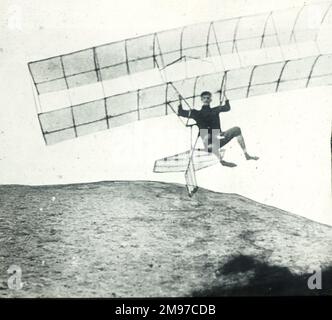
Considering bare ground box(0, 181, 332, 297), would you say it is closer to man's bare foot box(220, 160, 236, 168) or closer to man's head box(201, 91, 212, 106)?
man's bare foot box(220, 160, 236, 168)

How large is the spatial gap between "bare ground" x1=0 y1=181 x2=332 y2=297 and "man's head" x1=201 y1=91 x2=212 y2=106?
2.33 ft

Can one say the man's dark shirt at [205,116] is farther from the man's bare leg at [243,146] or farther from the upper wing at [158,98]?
→ the man's bare leg at [243,146]

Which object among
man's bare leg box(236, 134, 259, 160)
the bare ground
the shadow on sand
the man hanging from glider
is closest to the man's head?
the man hanging from glider

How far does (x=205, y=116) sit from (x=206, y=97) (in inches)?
6.0

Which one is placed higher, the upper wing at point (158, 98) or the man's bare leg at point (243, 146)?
the upper wing at point (158, 98)

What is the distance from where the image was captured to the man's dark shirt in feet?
13.6

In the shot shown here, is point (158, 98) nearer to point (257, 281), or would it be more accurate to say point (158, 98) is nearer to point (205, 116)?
point (205, 116)

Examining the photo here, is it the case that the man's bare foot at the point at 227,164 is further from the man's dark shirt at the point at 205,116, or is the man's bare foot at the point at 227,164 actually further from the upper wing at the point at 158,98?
the upper wing at the point at 158,98

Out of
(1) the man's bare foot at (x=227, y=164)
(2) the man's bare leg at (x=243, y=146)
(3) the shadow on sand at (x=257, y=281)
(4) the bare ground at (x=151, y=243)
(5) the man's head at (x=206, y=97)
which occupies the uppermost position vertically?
(5) the man's head at (x=206, y=97)

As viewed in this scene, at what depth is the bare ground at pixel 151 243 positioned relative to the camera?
12.9 ft

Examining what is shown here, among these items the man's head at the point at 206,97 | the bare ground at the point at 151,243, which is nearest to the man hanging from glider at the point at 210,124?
the man's head at the point at 206,97

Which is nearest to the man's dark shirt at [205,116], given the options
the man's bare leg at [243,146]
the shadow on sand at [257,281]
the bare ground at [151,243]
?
the man's bare leg at [243,146]

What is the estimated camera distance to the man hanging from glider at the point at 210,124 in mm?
4148

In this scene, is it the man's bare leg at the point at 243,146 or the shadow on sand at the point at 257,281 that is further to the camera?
the man's bare leg at the point at 243,146
